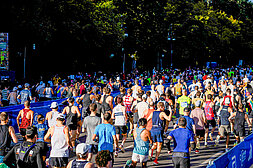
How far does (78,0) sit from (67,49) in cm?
564

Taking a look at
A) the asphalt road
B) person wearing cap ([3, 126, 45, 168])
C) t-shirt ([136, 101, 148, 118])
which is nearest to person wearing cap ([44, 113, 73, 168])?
person wearing cap ([3, 126, 45, 168])

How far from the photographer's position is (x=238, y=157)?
9.62 m

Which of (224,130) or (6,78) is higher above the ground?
(6,78)

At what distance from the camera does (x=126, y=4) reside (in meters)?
51.1

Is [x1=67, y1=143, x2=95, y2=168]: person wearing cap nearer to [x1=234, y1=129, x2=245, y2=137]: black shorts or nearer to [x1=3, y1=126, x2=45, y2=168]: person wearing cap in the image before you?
[x1=3, y1=126, x2=45, y2=168]: person wearing cap

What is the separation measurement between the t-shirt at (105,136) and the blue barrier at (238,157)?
107 inches

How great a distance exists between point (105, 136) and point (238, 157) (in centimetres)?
317

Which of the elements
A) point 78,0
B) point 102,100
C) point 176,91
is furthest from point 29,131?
point 78,0

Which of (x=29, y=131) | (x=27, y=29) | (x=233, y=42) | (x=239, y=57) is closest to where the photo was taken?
(x=29, y=131)

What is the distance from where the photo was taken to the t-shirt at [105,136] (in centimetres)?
952

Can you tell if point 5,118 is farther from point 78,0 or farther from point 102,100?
point 78,0

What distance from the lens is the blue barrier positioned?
7863 mm

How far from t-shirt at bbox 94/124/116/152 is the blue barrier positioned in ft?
8.90

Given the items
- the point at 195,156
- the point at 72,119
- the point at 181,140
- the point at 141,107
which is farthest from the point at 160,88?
the point at 181,140
